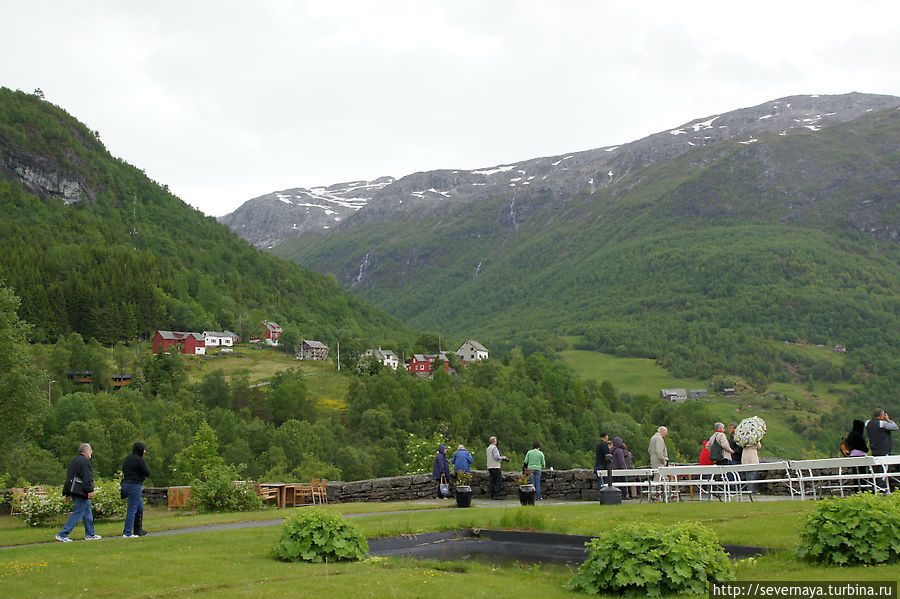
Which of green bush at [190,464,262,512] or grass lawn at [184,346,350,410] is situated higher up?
grass lawn at [184,346,350,410]

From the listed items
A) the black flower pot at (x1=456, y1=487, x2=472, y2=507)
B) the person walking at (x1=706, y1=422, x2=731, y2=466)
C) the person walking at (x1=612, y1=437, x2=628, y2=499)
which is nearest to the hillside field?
the person walking at (x1=612, y1=437, x2=628, y2=499)

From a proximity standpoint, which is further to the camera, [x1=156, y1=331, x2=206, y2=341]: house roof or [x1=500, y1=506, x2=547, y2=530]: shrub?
[x1=156, y1=331, x2=206, y2=341]: house roof

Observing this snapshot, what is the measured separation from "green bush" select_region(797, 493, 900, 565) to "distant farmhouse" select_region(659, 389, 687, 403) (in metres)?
147

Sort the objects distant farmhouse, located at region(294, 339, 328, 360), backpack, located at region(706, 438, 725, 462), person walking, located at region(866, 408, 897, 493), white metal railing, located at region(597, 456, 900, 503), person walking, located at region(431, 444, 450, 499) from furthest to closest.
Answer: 1. distant farmhouse, located at region(294, 339, 328, 360)
2. person walking, located at region(431, 444, 450, 499)
3. backpack, located at region(706, 438, 725, 462)
4. person walking, located at region(866, 408, 897, 493)
5. white metal railing, located at region(597, 456, 900, 503)

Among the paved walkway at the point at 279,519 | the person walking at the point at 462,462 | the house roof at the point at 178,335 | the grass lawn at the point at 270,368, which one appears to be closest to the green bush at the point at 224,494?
the paved walkway at the point at 279,519

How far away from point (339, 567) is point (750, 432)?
1237 centimetres

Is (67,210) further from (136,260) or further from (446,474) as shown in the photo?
(446,474)

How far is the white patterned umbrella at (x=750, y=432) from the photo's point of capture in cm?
1894

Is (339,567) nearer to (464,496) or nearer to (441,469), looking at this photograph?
(464,496)

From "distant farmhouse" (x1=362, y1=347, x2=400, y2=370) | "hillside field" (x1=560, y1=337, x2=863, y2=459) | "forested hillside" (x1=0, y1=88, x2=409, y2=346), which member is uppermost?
"forested hillside" (x1=0, y1=88, x2=409, y2=346)

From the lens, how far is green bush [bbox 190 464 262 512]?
21.6 m

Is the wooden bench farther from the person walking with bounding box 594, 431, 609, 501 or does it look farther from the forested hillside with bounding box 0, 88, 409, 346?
the forested hillside with bounding box 0, 88, 409, 346

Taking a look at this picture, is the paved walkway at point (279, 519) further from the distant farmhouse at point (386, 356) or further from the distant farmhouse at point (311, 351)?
the distant farmhouse at point (311, 351)

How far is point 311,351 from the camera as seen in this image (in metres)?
151
